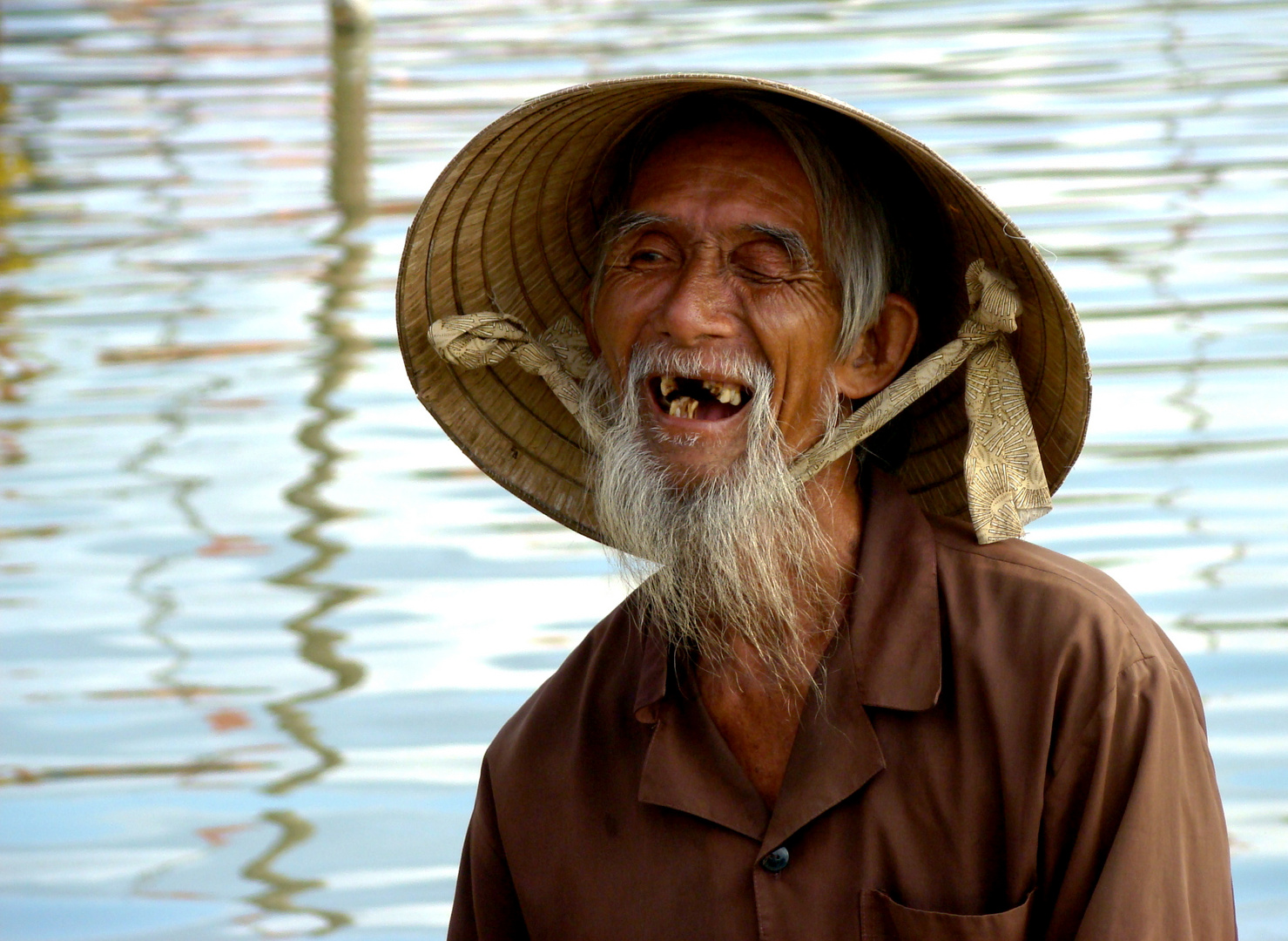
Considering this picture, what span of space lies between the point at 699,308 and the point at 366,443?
10.4 feet

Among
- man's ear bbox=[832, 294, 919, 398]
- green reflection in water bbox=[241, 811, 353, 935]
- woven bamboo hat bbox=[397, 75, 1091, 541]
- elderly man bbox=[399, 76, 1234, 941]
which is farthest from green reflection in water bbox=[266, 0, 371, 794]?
man's ear bbox=[832, 294, 919, 398]

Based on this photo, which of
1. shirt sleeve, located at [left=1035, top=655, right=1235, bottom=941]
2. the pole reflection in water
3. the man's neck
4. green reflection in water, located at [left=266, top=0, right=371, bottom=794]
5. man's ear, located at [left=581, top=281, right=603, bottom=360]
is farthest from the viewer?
green reflection in water, located at [left=266, top=0, right=371, bottom=794]

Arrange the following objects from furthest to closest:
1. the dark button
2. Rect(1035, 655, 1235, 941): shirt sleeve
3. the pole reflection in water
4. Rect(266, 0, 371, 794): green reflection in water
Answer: Rect(266, 0, 371, 794): green reflection in water, the pole reflection in water, the dark button, Rect(1035, 655, 1235, 941): shirt sleeve

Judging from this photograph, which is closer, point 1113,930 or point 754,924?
point 1113,930

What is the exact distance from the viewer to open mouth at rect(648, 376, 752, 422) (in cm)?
185

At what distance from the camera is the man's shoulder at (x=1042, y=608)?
5.30 ft

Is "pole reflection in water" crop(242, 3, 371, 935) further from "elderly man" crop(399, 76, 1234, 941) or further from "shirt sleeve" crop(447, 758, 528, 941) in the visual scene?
"elderly man" crop(399, 76, 1234, 941)

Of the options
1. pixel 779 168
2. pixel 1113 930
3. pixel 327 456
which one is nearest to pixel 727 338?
pixel 779 168

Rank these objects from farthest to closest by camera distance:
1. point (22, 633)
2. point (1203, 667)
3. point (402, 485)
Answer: point (402, 485) < point (22, 633) < point (1203, 667)

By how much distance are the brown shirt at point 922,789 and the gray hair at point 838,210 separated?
0.70 ft

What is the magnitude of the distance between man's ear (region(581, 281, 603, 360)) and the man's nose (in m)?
0.22

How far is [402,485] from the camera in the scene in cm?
466

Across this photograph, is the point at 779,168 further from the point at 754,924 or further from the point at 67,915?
the point at 67,915

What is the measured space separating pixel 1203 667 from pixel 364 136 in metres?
5.01
